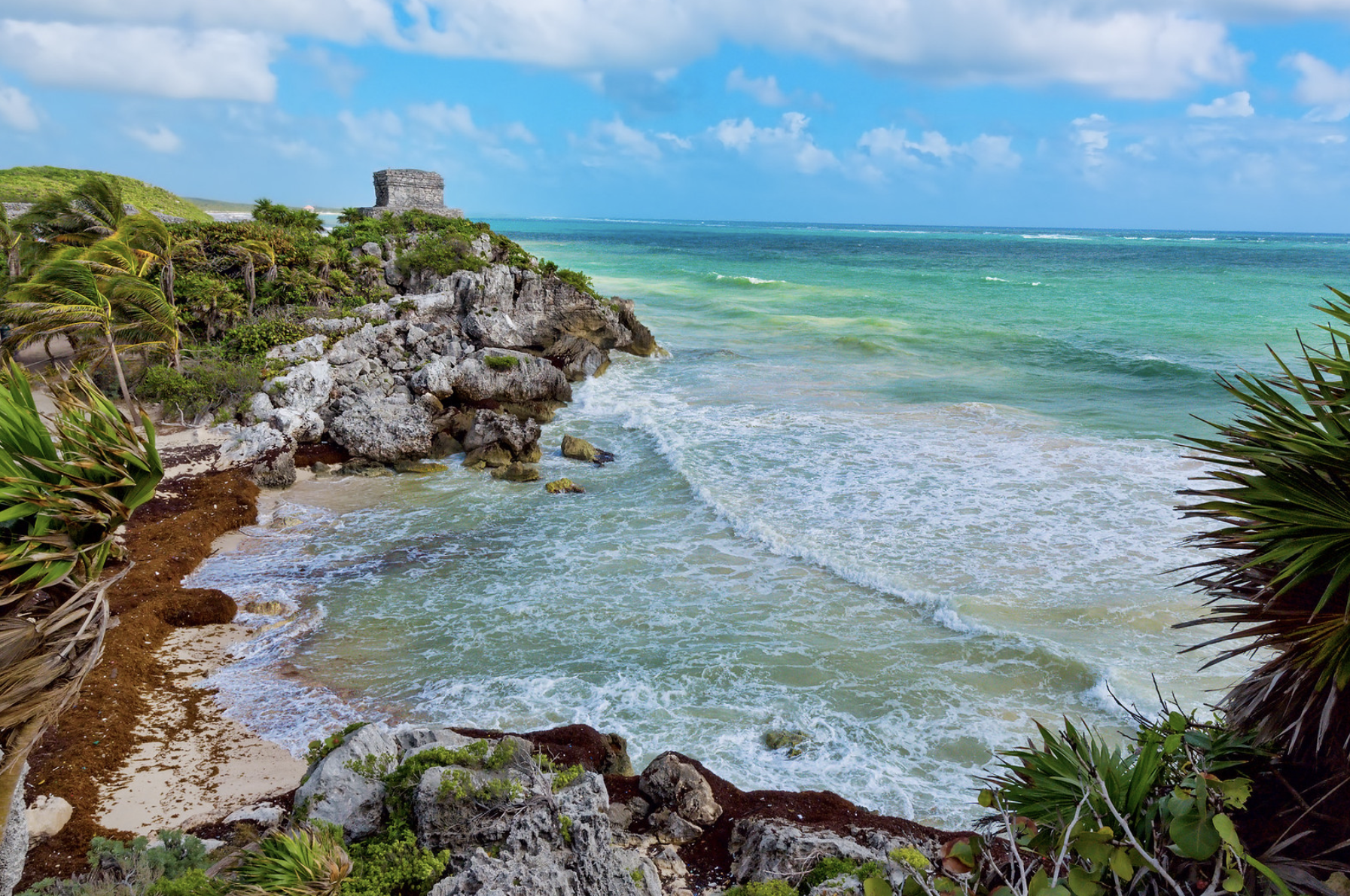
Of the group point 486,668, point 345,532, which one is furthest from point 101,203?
point 486,668

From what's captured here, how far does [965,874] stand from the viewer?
11.0 feet

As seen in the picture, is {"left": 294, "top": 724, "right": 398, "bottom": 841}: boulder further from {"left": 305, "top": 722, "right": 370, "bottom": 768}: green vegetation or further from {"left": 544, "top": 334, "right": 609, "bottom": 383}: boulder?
{"left": 544, "top": 334, "right": 609, "bottom": 383}: boulder

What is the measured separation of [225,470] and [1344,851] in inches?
702

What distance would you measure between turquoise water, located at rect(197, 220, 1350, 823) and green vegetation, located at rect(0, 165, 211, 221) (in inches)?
1281

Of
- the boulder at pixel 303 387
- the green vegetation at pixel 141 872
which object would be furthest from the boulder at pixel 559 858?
the boulder at pixel 303 387

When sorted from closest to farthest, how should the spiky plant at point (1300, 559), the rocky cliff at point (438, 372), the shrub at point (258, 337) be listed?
the spiky plant at point (1300, 559) < the rocky cliff at point (438, 372) < the shrub at point (258, 337)

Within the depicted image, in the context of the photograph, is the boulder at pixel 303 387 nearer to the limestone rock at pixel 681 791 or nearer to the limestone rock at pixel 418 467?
the limestone rock at pixel 418 467

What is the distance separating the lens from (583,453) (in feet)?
60.5

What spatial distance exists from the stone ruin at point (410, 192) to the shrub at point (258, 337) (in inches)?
647

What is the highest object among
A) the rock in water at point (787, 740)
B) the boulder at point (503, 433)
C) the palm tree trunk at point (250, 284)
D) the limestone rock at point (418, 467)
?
the palm tree trunk at point (250, 284)

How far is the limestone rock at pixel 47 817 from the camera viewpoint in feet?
21.8

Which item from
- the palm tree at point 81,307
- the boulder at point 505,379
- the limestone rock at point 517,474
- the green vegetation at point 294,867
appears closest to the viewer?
the green vegetation at point 294,867

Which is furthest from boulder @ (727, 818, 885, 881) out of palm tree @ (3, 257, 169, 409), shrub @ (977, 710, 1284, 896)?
palm tree @ (3, 257, 169, 409)

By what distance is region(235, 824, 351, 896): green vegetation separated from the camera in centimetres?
482
